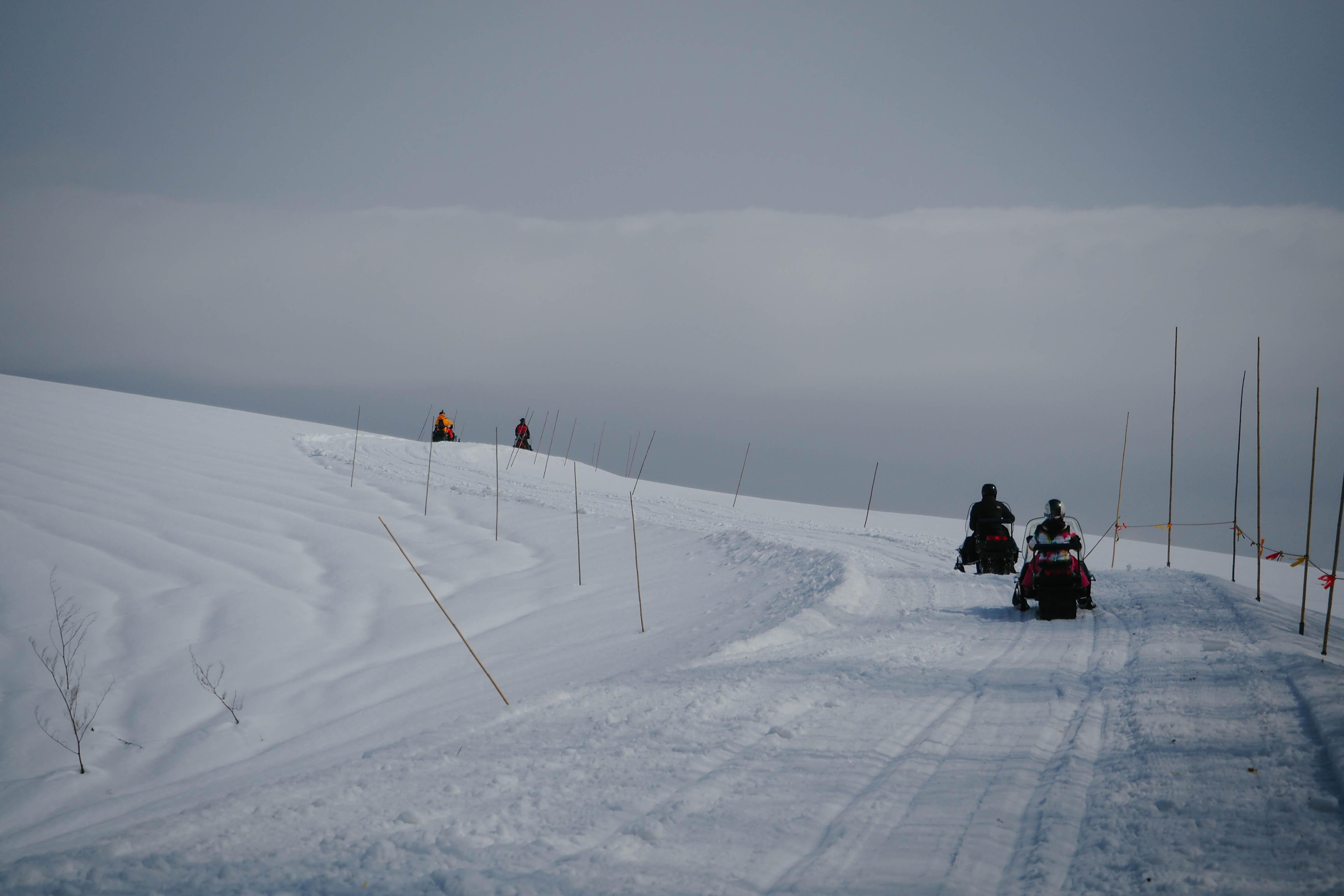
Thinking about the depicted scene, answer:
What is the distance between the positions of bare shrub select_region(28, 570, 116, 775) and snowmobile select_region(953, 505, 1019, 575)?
1083 cm

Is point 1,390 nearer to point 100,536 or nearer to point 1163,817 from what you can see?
point 100,536

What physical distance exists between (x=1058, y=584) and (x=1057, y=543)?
51 centimetres

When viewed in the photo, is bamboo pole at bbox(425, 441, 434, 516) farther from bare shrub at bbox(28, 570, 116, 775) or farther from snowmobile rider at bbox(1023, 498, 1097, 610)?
snowmobile rider at bbox(1023, 498, 1097, 610)

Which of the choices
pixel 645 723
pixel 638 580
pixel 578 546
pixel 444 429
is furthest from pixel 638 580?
pixel 444 429

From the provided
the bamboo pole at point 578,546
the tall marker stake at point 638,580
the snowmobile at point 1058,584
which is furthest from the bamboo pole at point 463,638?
the snowmobile at point 1058,584

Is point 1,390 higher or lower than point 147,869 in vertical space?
higher

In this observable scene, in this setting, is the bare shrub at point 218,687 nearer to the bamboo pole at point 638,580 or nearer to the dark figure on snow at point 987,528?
the bamboo pole at point 638,580

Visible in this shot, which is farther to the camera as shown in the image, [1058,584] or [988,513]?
[988,513]

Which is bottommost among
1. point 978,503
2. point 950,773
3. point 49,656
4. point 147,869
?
point 49,656

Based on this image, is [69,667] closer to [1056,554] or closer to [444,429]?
[1056,554]

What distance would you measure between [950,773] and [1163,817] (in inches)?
36.0

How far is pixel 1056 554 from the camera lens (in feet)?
25.4

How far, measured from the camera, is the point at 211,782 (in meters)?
5.53

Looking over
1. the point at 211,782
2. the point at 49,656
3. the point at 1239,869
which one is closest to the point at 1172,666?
the point at 1239,869
